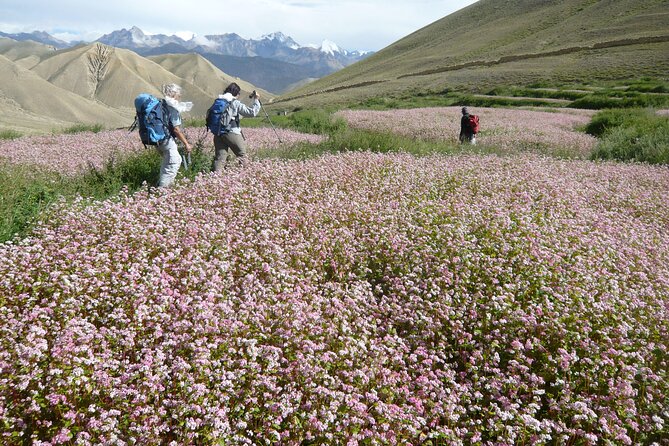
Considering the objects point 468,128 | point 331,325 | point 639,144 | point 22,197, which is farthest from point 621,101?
point 22,197

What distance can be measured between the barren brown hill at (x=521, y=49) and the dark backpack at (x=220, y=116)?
54.3m

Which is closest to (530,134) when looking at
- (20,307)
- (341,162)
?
(341,162)

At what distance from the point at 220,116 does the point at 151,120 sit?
1.77 meters

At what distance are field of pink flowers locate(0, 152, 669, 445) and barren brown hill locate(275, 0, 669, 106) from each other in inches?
2254

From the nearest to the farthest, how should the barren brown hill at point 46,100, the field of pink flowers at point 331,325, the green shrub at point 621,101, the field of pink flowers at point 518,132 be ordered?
the field of pink flowers at point 331,325
the field of pink flowers at point 518,132
the green shrub at point 621,101
the barren brown hill at point 46,100

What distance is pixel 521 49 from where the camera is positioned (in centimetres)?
9431

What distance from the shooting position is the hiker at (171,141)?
8.43 metres

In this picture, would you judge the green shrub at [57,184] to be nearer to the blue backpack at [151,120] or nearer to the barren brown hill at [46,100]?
the blue backpack at [151,120]

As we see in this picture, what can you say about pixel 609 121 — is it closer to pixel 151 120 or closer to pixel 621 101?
pixel 621 101

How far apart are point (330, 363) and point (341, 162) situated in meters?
6.61

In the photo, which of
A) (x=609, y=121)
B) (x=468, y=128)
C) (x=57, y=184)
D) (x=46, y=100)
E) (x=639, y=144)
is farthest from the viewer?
(x=46, y=100)

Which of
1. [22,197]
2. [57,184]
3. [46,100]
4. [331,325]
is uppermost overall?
[46,100]

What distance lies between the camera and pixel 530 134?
63.1 ft

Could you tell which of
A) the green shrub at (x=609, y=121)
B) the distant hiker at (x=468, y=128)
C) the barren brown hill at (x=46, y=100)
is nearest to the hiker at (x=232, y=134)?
the distant hiker at (x=468, y=128)
